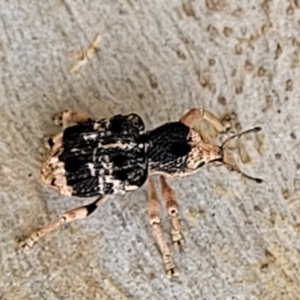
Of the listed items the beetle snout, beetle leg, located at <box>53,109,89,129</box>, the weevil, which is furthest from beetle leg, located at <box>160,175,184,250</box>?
beetle leg, located at <box>53,109,89,129</box>

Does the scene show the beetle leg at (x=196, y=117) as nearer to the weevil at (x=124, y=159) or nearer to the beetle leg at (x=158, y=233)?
the weevil at (x=124, y=159)

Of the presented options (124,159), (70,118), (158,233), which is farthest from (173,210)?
(70,118)

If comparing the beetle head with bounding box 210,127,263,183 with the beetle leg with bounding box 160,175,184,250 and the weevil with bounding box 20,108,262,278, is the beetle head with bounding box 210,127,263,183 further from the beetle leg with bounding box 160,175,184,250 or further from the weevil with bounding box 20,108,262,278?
the beetle leg with bounding box 160,175,184,250

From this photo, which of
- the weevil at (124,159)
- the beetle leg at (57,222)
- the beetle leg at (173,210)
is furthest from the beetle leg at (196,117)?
the beetle leg at (57,222)

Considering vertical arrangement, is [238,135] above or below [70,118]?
below

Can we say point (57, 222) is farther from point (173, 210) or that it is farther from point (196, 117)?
point (196, 117)
